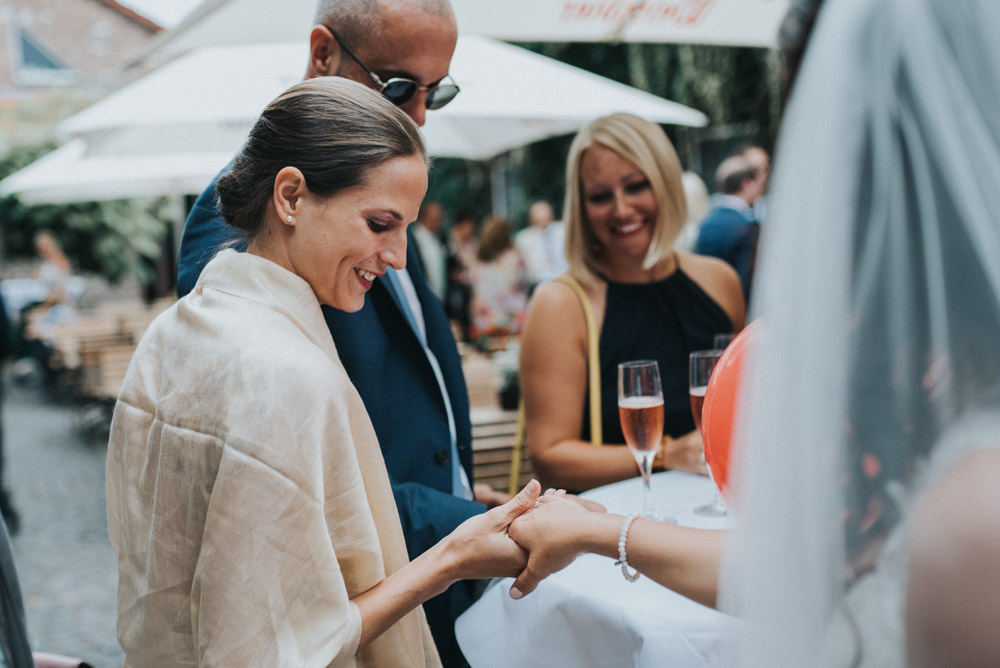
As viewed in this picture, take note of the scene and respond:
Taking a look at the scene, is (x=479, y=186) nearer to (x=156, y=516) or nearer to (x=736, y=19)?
(x=736, y=19)

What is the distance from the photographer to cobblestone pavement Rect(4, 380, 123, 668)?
4.58m

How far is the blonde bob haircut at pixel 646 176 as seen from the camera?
2.91m

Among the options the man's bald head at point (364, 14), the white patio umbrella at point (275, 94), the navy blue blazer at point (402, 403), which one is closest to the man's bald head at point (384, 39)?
the man's bald head at point (364, 14)

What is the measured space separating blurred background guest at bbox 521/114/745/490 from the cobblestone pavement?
1742mm

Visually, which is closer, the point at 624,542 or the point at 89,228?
the point at 624,542

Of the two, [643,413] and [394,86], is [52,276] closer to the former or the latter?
[394,86]

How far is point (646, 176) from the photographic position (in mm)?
2920

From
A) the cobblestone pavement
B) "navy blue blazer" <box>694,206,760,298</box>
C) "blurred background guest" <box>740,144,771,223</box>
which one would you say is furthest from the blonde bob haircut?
"blurred background guest" <box>740,144,771,223</box>

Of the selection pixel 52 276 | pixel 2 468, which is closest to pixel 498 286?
pixel 2 468

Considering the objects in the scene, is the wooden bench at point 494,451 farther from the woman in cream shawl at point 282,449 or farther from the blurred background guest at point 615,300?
the woman in cream shawl at point 282,449

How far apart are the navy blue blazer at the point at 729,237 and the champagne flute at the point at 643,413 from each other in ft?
12.6

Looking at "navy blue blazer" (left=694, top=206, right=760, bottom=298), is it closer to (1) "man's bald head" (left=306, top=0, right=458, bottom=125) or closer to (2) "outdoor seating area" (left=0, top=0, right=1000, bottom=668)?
(2) "outdoor seating area" (left=0, top=0, right=1000, bottom=668)

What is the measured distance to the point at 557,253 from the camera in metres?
10.5

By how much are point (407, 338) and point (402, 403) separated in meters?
0.16
